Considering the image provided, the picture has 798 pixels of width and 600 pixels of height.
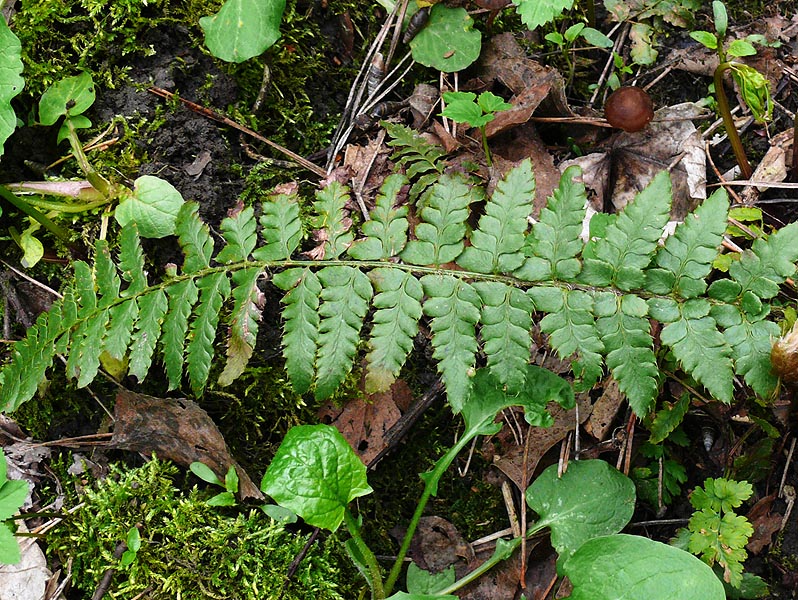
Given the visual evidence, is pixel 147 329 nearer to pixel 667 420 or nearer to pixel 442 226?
pixel 442 226

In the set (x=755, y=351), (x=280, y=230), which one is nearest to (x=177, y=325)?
(x=280, y=230)

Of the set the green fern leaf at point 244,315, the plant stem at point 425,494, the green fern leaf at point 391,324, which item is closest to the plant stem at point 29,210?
the green fern leaf at point 244,315

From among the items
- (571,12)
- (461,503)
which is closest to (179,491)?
(461,503)

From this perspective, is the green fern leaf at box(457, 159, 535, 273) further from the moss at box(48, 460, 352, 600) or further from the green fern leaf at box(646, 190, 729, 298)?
the moss at box(48, 460, 352, 600)

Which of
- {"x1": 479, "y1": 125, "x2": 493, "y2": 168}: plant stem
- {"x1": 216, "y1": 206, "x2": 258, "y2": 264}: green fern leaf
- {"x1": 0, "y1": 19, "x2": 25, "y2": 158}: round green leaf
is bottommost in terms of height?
Answer: {"x1": 216, "y1": 206, "x2": 258, "y2": 264}: green fern leaf

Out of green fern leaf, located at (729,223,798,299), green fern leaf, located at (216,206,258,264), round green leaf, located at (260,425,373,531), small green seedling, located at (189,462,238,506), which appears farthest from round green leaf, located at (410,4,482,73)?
small green seedling, located at (189,462,238,506)

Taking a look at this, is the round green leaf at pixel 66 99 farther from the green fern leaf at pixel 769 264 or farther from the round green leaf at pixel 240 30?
the green fern leaf at pixel 769 264
